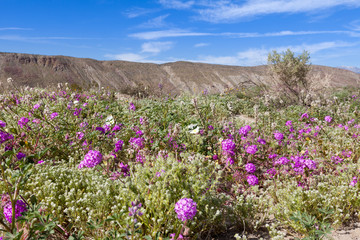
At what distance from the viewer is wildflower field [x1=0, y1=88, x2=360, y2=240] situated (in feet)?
7.41

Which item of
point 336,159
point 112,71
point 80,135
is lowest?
point 336,159

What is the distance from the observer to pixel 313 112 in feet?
26.1

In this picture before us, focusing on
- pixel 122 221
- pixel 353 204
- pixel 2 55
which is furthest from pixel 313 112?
pixel 2 55

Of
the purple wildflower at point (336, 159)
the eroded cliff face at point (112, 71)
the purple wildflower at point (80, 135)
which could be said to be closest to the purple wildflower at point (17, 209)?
the purple wildflower at point (80, 135)

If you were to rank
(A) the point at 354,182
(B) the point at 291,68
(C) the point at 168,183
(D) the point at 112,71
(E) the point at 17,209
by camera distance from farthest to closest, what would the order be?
(D) the point at 112,71, (B) the point at 291,68, (A) the point at 354,182, (C) the point at 168,183, (E) the point at 17,209

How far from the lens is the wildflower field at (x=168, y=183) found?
2.26m

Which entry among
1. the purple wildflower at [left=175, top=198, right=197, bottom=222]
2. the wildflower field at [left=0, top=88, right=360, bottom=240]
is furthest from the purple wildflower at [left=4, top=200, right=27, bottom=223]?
the purple wildflower at [left=175, top=198, right=197, bottom=222]

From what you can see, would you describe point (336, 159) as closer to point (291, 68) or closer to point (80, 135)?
point (80, 135)

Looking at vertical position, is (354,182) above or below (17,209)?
below

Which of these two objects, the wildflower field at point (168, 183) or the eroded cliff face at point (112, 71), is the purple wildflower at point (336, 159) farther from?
the eroded cliff face at point (112, 71)

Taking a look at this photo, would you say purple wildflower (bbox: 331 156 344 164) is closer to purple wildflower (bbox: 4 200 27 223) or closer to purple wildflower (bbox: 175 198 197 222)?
purple wildflower (bbox: 175 198 197 222)

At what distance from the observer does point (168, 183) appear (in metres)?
2.76

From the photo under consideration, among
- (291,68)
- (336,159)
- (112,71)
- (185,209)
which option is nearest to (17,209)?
(185,209)

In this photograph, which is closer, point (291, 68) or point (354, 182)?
point (354, 182)
